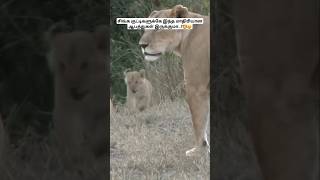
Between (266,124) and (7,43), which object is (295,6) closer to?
(266,124)

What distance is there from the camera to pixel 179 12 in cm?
293

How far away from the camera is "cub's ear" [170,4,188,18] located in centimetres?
293

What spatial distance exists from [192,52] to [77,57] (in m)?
0.59

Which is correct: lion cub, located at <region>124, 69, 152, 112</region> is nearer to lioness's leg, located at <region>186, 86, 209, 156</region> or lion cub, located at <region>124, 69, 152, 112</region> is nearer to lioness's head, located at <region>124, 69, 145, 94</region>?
lioness's head, located at <region>124, 69, 145, 94</region>

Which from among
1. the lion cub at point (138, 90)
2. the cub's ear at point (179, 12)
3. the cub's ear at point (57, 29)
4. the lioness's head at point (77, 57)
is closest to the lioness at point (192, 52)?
the cub's ear at point (179, 12)

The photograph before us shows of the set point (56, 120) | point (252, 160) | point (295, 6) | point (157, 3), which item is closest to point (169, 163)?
point (252, 160)

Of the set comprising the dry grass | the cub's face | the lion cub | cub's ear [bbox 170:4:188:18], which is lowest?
the dry grass

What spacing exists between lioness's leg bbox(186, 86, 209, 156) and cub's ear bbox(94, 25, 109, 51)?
484 mm

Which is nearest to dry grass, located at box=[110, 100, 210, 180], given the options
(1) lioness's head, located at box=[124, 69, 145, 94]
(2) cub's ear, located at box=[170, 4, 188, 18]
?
(1) lioness's head, located at box=[124, 69, 145, 94]

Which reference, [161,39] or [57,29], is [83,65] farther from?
[161,39]

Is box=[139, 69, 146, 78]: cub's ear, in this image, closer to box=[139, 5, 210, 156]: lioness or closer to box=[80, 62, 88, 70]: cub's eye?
box=[139, 5, 210, 156]: lioness

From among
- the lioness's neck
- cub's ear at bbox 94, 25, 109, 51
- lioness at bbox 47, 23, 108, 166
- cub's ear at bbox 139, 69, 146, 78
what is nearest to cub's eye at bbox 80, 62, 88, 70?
lioness at bbox 47, 23, 108, 166

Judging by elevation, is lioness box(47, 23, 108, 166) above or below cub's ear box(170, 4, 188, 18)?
below

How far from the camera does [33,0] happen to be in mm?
2936
